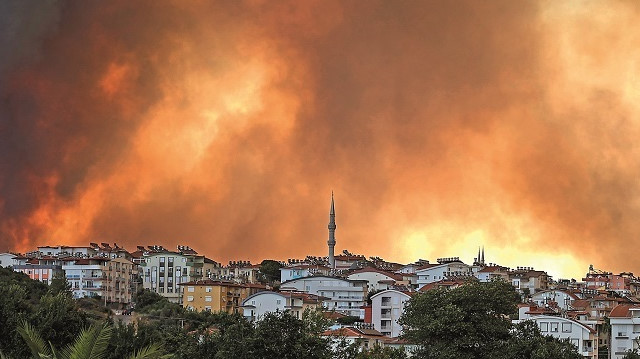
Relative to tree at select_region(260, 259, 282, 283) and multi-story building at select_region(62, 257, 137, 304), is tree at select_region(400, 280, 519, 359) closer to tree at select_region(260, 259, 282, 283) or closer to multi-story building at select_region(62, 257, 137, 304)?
multi-story building at select_region(62, 257, 137, 304)

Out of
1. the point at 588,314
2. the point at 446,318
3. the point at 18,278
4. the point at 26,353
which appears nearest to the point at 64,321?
the point at 26,353

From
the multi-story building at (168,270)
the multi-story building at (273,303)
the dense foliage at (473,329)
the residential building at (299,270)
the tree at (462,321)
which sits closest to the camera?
the dense foliage at (473,329)

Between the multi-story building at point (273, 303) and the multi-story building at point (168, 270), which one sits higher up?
the multi-story building at point (168, 270)

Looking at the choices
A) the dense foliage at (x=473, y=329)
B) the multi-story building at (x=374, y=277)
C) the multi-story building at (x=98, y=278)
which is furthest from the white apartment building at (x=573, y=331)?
the multi-story building at (x=98, y=278)

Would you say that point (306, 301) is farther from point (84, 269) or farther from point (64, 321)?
point (64, 321)

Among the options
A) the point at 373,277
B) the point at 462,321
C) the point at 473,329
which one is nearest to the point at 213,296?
the point at 373,277

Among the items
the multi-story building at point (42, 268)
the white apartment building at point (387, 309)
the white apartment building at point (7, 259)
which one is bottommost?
the white apartment building at point (387, 309)

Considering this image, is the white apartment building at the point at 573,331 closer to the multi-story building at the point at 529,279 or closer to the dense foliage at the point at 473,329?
the dense foliage at the point at 473,329

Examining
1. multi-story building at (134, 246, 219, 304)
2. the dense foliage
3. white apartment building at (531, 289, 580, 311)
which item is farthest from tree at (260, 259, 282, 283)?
the dense foliage
